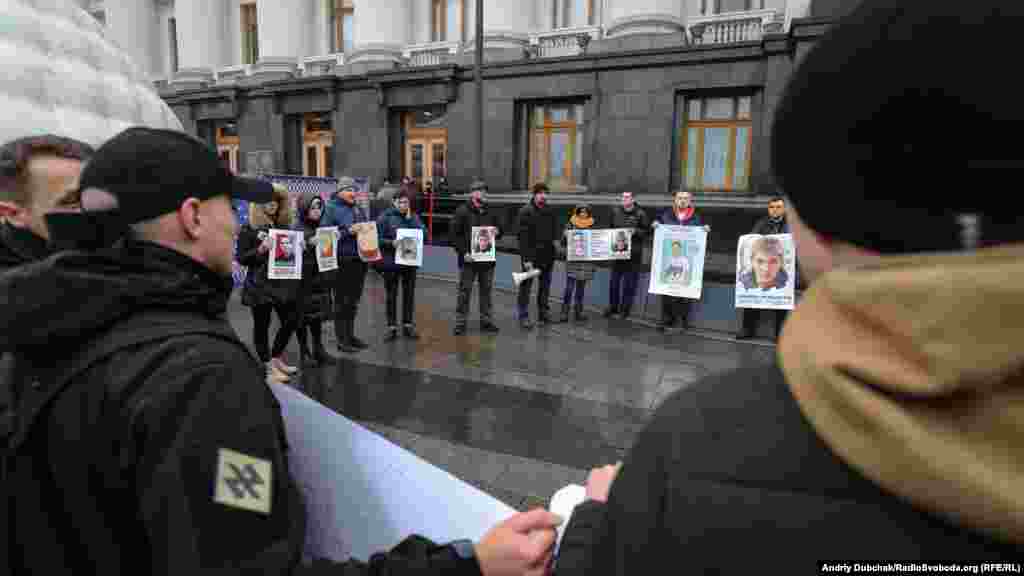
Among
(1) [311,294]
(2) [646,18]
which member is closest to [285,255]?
(1) [311,294]

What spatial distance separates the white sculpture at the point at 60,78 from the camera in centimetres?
273

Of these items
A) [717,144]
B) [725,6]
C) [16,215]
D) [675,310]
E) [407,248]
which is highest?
[725,6]

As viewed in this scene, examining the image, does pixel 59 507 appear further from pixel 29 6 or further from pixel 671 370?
pixel 671 370

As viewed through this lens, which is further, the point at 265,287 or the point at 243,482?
the point at 265,287

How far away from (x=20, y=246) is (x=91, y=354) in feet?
4.26

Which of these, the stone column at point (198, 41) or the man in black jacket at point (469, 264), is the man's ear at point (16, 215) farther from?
the stone column at point (198, 41)

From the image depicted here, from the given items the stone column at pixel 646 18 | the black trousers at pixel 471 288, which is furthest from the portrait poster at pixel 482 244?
the stone column at pixel 646 18

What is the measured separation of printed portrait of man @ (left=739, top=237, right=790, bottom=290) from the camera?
7.00 meters

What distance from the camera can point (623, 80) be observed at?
49.1 feet

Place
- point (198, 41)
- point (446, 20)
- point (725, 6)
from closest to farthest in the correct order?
point (725, 6) < point (446, 20) < point (198, 41)

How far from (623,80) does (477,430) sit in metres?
12.7

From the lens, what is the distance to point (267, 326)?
581 cm

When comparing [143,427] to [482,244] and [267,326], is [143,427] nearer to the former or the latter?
[267,326]

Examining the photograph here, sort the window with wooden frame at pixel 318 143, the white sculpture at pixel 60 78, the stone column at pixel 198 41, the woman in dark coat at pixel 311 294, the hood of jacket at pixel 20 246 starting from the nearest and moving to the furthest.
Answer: the hood of jacket at pixel 20 246 → the white sculpture at pixel 60 78 → the woman in dark coat at pixel 311 294 → the window with wooden frame at pixel 318 143 → the stone column at pixel 198 41
